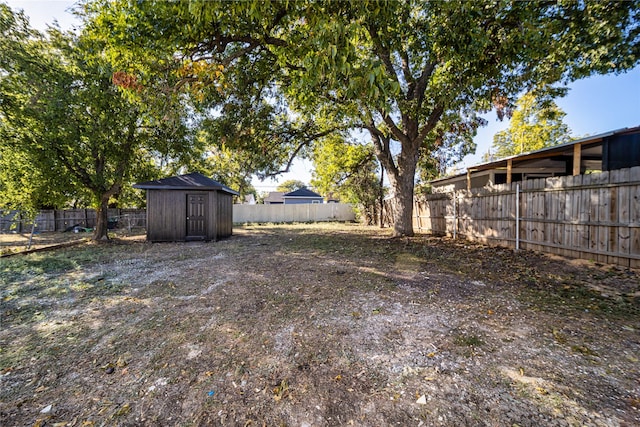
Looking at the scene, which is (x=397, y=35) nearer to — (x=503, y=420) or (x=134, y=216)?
(x=503, y=420)

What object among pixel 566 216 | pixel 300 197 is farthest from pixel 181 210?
pixel 300 197

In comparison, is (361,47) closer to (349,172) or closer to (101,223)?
(349,172)

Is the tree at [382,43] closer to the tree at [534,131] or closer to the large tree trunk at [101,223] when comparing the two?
the large tree trunk at [101,223]

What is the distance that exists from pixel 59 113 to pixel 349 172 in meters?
11.3

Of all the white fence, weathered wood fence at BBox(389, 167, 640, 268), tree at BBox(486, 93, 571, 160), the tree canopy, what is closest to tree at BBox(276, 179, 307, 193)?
the white fence

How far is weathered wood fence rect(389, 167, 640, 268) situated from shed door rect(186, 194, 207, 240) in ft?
29.6

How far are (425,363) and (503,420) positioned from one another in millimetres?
630

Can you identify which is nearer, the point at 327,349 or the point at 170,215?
the point at 327,349

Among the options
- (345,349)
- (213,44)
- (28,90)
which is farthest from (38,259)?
(345,349)

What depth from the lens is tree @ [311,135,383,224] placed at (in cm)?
1319

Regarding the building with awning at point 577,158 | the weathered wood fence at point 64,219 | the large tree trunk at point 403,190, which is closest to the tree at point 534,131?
the building with awning at point 577,158

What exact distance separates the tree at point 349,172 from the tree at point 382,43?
520 cm

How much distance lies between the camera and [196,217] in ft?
32.7

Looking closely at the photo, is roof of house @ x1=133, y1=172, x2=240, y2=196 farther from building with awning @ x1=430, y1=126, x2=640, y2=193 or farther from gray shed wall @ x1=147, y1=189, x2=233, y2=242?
building with awning @ x1=430, y1=126, x2=640, y2=193
